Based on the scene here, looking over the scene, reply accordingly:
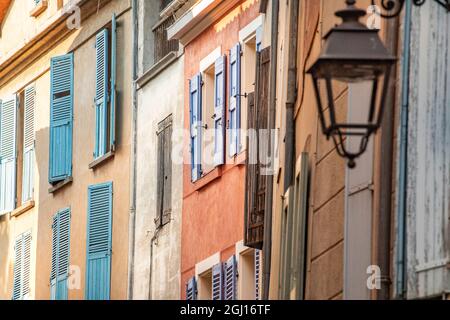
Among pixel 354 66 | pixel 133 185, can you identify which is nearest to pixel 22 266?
pixel 133 185

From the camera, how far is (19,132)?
107 feet

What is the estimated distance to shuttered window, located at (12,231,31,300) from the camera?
31.3 m

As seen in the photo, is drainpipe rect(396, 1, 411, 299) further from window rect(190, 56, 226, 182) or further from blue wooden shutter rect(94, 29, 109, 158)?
blue wooden shutter rect(94, 29, 109, 158)

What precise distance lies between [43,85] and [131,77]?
4.11 meters

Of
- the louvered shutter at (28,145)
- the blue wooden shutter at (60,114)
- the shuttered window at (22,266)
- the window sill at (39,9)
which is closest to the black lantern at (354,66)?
the blue wooden shutter at (60,114)

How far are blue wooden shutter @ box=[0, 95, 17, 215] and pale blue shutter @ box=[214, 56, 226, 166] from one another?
9052 millimetres

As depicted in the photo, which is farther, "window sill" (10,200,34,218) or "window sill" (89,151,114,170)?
"window sill" (10,200,34,218)

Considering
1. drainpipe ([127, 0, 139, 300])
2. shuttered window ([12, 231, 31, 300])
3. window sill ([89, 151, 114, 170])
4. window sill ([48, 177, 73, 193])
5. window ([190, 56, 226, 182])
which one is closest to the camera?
window ([190, 56, 226, 182])

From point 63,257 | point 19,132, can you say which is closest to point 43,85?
point 19,132

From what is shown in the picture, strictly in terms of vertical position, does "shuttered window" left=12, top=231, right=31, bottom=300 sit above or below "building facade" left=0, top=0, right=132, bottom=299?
below

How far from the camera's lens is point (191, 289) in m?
24.2

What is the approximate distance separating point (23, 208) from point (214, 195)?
852cm

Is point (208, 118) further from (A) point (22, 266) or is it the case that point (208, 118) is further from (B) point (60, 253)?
(A) point (22, 266)

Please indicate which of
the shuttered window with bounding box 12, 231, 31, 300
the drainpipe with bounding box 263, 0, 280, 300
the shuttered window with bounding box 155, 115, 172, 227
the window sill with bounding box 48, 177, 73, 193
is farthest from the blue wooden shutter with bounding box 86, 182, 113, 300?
the drainpipe with bounding box 263, 0, 280, 300
